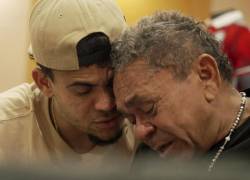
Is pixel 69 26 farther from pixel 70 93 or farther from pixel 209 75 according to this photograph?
pixel 209 75

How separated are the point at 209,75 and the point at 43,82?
52 centimetres

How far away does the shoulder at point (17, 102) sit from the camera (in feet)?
4.00

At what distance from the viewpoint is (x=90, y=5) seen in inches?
41.9

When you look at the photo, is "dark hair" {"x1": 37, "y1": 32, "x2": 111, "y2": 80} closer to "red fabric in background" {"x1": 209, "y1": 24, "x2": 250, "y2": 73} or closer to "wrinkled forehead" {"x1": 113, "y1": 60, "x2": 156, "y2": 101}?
"wrinkled forehead" {"x1": 113, "y1": 60, "x2": 156, "y2": 101}

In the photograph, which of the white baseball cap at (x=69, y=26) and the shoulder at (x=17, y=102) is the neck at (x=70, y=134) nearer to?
the shoulder at (x=17, y=102)

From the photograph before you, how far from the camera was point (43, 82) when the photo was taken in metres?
1.19

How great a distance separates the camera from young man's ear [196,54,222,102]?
0.86m

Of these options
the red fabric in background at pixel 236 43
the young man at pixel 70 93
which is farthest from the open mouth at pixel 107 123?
the red fabric in background at pixel 236 43

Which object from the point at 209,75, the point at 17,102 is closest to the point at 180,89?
the point at 209,75

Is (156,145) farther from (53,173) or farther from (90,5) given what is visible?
(53,173)

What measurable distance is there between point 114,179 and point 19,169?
0.10 ft

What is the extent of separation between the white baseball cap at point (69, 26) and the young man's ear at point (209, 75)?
0.25 m

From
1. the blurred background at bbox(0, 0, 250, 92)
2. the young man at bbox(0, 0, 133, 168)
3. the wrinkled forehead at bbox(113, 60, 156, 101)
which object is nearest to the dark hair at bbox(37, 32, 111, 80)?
the young man at bbox(0, 0, 133, 168)

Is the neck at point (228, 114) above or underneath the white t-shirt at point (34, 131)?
above
